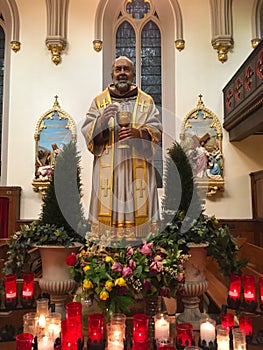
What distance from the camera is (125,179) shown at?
10.5 feet

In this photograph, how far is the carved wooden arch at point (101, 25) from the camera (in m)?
7.80

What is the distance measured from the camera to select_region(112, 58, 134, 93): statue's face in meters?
3.34

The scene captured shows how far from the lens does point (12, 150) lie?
7.62 metres

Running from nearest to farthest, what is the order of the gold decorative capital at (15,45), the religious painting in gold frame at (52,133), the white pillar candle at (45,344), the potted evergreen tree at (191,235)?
the white pillar candle at (45,344) → the potted evergreen tree at (191,235) → the religious painting in gold frame at (52,133) → the gold decorative capital at (15,45)

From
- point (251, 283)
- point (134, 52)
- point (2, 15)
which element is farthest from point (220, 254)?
point (2, 15)

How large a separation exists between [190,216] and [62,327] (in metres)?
1.45

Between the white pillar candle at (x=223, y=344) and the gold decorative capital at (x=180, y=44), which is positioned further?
the gold decorative capital at (x=180, y=44)

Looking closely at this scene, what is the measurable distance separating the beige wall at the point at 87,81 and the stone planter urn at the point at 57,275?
4612mm

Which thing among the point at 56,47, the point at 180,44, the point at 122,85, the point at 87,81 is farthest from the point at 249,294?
the point at 56,47

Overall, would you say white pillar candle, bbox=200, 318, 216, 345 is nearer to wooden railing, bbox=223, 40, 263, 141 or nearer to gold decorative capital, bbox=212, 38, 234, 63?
wooden railing, bbox=223, 40, 263, 141

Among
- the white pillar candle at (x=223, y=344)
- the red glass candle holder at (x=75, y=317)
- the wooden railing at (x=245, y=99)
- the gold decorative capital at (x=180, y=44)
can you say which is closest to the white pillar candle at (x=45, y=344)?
the red glass candle holder at (x=75, y=317)

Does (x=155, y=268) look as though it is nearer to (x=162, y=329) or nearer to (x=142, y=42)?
(x=162, y=329)

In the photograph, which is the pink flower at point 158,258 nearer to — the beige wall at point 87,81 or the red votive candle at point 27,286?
the red votive candle at point 27,286

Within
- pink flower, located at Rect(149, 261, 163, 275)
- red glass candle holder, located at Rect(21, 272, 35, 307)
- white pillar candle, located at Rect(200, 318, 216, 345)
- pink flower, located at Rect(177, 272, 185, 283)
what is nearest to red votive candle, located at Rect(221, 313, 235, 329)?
white pillar candle, located at Rect(200, 318, 216, 345)
